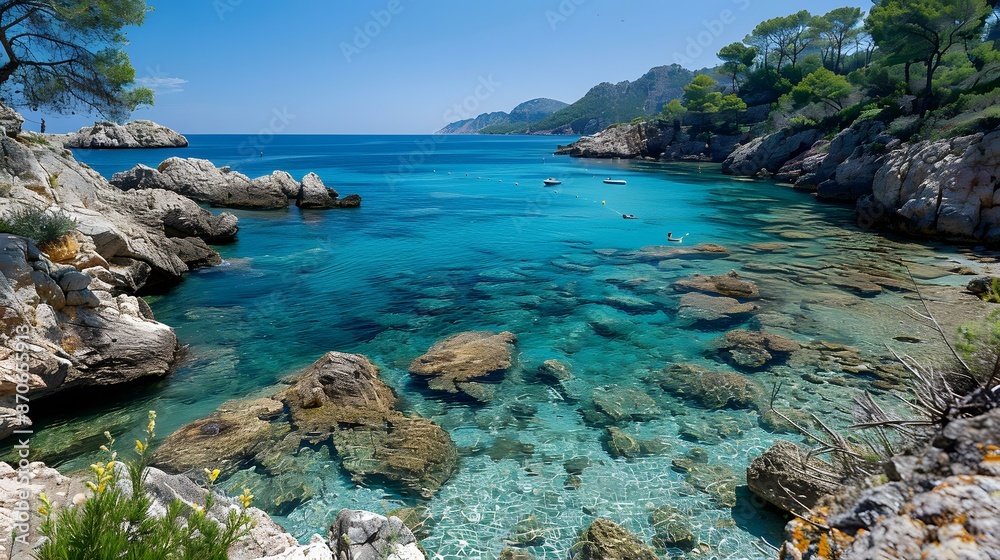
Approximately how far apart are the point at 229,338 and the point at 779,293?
21761 millimetres

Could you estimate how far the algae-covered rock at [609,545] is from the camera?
7832 mm

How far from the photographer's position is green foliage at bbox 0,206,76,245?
1319 cm

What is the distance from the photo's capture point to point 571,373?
568 inches

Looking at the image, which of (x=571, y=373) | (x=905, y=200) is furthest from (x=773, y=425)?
(x=905, y=200)

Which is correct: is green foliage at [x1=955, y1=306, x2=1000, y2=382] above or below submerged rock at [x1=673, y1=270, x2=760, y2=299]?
above

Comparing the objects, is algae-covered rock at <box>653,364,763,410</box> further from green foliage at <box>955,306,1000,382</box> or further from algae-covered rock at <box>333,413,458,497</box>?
green foliage at <box>955,306,1000,382</box>

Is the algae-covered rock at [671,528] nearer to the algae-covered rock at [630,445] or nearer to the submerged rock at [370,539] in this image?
the algae-covered rock at [630,445]

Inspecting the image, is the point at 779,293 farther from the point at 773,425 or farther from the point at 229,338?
the point at 229,338

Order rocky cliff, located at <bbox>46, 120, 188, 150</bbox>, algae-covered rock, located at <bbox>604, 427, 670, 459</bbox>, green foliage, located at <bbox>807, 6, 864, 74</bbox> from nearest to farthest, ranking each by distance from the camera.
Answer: algae-covered rock, located at <bbox>604, 427, 670, 459</bbox> → green foliage, located at <bbox>807, 6, 864, 74</bbox> → rocky cliff, located at <bbox>46, 120, 188, 150</bbox>

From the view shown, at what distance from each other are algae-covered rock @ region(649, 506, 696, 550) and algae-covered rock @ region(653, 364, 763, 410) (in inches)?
168

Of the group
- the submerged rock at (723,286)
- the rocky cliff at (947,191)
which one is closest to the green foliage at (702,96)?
the rocky cliff at (947,191)

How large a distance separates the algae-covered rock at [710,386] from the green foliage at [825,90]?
232 ft

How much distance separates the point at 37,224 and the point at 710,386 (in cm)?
2002

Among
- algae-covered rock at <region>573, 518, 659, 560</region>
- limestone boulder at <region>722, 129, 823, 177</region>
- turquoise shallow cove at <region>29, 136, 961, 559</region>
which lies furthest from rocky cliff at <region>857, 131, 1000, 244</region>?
limestone boulder at <region>722, 129, 823, 177</region>
